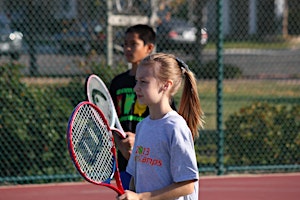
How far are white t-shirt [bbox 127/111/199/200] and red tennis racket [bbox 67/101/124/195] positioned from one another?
0.14 m

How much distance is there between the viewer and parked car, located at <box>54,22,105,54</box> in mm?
8719

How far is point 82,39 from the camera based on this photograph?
8.92m

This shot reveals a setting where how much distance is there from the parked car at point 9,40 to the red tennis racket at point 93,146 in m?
4.74

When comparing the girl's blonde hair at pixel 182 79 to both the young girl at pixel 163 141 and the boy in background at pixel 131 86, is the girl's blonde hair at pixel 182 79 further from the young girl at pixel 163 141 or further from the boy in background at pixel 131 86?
the boy in background at pixel 131 86

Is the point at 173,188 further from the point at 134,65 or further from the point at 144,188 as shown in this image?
the point at 134,65

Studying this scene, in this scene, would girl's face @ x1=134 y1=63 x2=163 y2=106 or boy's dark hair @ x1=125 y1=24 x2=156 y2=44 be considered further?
boy's dark hair @ x1=125 y1=24 x2=156 y2=44

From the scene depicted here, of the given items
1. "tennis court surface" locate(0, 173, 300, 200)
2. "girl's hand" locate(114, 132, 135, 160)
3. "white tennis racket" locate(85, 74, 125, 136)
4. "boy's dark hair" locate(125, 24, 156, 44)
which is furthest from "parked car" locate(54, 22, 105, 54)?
"girl's hand" locate(114, 132, 135, 160)

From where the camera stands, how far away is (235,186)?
26.0 feet

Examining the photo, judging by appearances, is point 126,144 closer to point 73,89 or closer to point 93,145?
point 93,145

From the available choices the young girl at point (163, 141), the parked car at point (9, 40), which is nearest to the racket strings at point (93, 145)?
the young girl at point (163, 141)

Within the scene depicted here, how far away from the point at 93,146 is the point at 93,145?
11 mm

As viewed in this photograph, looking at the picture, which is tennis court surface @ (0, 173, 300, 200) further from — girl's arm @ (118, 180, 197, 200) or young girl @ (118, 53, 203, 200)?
girl's arm @ (118, 180, 197, 200)

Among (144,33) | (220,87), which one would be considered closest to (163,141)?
(144,33)

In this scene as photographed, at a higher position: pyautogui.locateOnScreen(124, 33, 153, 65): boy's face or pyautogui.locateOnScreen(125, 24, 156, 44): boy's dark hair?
pyautogui.locateOnScreen(125, 24, 156, 44): boy's dark hair
